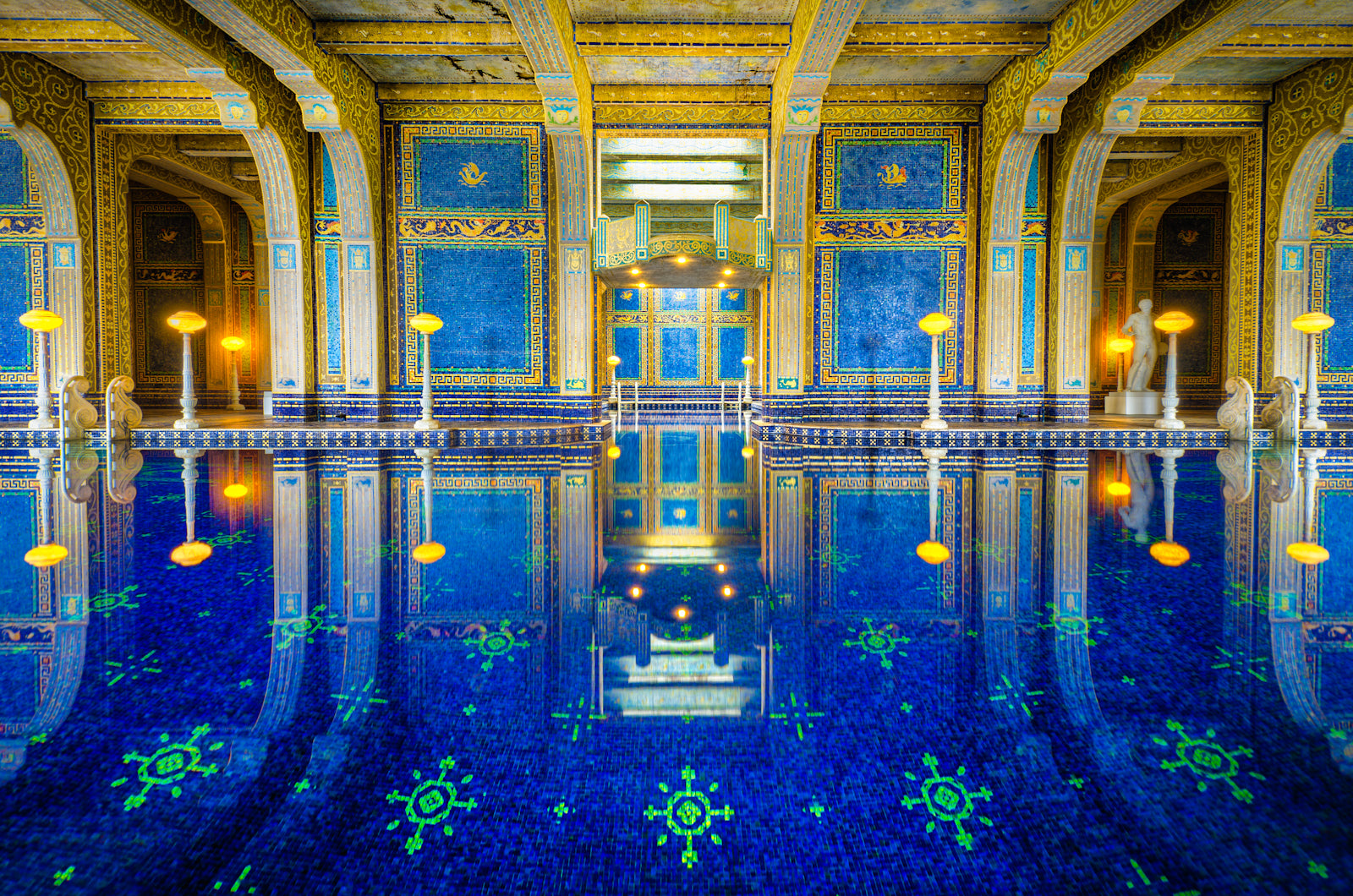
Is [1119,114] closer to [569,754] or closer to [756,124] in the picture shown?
[756,124]

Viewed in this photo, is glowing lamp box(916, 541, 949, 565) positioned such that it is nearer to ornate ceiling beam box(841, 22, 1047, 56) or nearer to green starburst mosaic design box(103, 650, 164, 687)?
green starburst mosaic design box(103, 650, 164, 687)

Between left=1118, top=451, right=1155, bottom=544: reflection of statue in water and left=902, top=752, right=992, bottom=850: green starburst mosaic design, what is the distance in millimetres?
2493

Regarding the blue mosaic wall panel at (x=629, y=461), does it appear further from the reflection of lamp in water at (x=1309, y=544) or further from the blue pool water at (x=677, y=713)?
the reflection of lamp in water at (x=1309, y=544)

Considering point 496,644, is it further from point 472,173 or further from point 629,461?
point 472,173

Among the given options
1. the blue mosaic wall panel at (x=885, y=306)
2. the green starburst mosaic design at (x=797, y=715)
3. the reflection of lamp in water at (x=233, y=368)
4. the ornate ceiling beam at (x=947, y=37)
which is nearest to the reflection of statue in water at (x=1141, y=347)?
the blue mosaic wall panel at (x=885, y=306)

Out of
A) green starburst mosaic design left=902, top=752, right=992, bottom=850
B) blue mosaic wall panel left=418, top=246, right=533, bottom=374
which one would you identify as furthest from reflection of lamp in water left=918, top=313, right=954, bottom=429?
green starburst mosaic design left=902, top=752, right=992, bottom=850

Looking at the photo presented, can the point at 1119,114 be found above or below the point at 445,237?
above

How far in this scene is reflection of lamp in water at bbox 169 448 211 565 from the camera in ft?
9.32

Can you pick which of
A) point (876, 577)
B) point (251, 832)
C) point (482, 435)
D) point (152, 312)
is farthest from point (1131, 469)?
point (152, 312)

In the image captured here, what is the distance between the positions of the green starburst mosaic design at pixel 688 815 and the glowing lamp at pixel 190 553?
247cm

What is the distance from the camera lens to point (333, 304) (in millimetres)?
10492

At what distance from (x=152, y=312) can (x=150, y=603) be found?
58.5 feet

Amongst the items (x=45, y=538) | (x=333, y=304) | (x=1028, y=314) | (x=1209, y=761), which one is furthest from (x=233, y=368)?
(x=1209, y=761)

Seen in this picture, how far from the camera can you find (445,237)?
1075 centimetres
